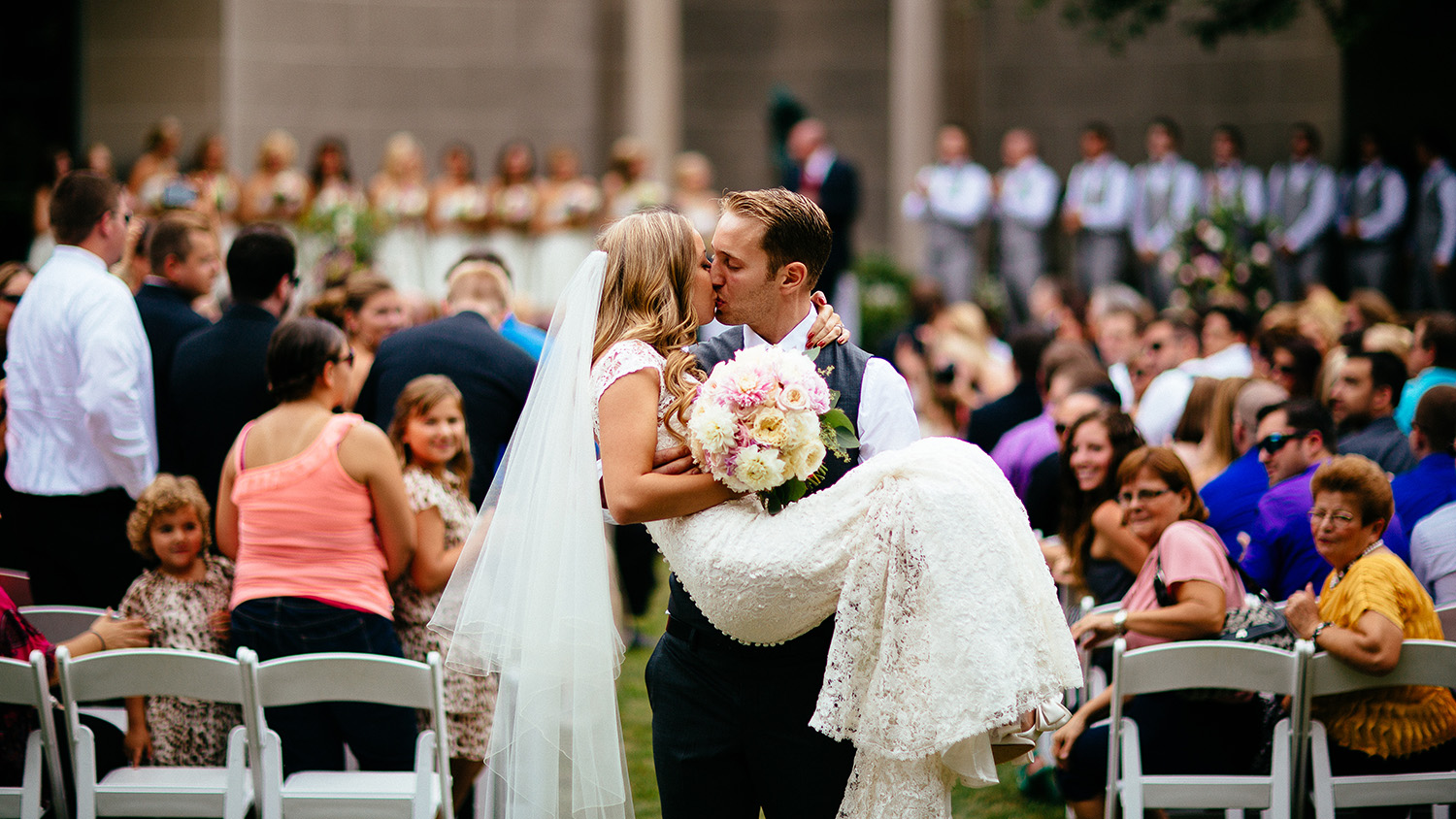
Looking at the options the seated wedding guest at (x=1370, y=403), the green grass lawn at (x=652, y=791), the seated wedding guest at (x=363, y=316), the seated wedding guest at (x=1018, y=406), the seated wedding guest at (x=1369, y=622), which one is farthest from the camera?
the seated wedding guest at (x=1018, y=406)

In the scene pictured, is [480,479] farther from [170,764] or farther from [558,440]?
[558,440]

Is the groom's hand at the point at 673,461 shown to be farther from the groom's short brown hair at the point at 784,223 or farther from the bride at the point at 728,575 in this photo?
the groom's short brown hair at the point at 784,223

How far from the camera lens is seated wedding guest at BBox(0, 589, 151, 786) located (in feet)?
13.2

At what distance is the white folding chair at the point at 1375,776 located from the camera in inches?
150

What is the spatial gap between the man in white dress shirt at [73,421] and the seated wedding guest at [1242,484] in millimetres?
3992

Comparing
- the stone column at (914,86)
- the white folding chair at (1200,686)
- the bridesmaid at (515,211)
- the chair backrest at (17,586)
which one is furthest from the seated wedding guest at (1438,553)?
the stone column at (914,86)

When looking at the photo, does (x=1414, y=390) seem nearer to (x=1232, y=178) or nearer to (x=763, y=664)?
(x=763, y=664)

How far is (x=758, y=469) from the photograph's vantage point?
2.78m

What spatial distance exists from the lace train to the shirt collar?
39 centimetres

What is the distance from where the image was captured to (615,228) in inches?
122

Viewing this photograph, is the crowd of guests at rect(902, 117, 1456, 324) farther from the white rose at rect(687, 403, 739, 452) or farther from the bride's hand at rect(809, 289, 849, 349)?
the white rose at rect(687, 403, 739, 452)

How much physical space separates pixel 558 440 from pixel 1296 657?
85.0 inches

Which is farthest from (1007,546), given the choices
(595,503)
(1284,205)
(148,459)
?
(1284,205)

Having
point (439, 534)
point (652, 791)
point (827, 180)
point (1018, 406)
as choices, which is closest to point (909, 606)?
point (439, 534)
